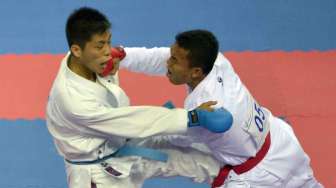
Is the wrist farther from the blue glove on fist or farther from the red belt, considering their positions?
the red belt

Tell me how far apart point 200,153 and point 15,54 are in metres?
3.03

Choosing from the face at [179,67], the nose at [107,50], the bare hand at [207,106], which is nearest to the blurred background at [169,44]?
the face at [179,67]

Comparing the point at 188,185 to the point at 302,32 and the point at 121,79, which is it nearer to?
the point at 121,79

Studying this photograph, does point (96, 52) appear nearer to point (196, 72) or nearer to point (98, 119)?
point (98, 119)

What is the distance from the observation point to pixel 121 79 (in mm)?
5160

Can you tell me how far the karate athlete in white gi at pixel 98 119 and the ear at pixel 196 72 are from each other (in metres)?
0.25

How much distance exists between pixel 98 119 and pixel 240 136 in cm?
81

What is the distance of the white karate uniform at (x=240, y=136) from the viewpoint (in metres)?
2.96

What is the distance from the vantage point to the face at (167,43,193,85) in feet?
9.64

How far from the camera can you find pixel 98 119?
2809 mm

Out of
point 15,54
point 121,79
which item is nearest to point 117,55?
point 121,79

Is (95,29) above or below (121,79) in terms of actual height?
above

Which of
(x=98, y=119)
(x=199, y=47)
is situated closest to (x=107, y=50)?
(x=98, y=119)

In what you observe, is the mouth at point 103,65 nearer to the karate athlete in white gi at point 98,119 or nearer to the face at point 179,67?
the karate athlete in white gi at point 98,119
